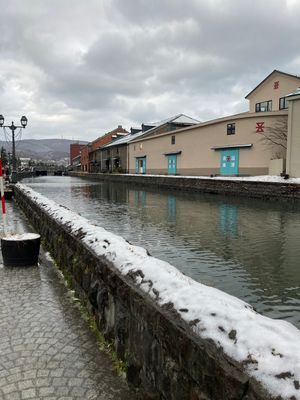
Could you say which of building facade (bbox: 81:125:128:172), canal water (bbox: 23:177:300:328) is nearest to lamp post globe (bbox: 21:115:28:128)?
canal water (bbox: 23:177:300:328)

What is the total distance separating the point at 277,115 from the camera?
2858 cm

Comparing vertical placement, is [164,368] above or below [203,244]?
above

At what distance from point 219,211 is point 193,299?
13.7 metres

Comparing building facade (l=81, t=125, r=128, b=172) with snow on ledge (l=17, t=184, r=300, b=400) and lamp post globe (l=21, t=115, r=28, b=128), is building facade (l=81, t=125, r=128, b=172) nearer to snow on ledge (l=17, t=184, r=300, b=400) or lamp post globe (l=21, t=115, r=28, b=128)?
lamp post globe (l=21, t=115, r=28, b=128)

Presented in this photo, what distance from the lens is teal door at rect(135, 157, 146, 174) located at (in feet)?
162

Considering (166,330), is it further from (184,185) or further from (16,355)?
(184,185)

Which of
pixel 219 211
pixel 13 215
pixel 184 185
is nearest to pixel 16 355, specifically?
pixel 13 215

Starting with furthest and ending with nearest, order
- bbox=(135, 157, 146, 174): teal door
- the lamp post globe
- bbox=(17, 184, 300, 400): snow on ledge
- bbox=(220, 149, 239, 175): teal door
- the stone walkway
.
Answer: bbox=(135, 157, 146, 174): teal door, bbox=(220, 149, 239, 175): teal door, the lamp post globe, the stone walkway, bbox=(17, 184, 300, 400): snow on ledge

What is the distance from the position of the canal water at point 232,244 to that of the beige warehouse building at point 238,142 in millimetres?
13106

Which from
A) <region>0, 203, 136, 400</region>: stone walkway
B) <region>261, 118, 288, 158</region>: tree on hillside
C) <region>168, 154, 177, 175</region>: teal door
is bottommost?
<region>0, 203, 136, 400</region>: stone walkway

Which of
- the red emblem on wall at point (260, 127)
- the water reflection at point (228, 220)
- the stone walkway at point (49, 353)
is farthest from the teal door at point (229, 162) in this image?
the stone walkway at point (49, 353)

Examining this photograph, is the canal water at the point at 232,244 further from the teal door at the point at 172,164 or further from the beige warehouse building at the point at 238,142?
the teal door at the point at 172,164

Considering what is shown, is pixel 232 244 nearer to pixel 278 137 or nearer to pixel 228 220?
pixel 228 220

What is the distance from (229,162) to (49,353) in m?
29.8
